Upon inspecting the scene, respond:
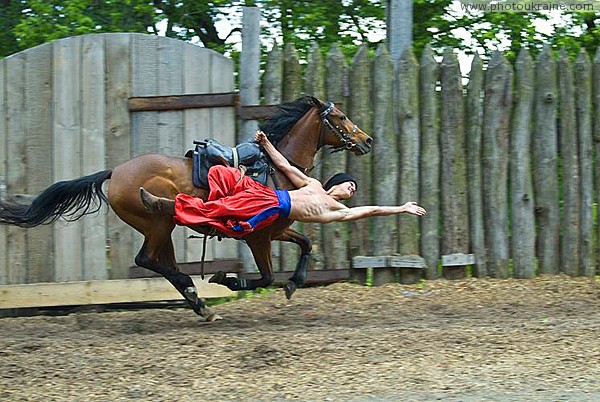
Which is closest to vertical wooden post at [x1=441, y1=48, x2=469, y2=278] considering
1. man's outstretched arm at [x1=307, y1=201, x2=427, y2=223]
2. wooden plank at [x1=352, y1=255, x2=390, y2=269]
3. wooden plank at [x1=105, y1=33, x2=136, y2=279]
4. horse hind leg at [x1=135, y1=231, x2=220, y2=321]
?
wooden plank at [x1=352, y1=255, x2=390, y2=269]

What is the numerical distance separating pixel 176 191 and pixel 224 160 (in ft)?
1.60

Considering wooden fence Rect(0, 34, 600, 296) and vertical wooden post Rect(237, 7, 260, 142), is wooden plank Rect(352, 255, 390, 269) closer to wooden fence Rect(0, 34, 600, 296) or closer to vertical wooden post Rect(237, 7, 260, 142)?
wooden fence Rect(0, 34, 600, 296)

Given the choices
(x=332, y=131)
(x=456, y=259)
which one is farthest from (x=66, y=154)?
(x=456, y=259)

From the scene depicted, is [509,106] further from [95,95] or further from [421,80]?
[95,95]

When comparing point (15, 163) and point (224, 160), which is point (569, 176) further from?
point (15, 163)

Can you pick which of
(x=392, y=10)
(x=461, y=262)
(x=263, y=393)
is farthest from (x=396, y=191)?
(x=263, y=393)

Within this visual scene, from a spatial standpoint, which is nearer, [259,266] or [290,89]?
[259,266]

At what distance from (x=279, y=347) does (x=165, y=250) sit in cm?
182

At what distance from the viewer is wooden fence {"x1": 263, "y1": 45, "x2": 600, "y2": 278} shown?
29.6 feet

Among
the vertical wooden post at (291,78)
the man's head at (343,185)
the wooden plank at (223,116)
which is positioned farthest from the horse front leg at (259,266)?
the vertical wooden post at (291,78)

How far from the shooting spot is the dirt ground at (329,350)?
5344 mm

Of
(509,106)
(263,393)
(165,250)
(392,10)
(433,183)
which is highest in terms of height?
(392,10)

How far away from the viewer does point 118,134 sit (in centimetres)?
863

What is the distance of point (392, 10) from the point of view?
9.57 m
